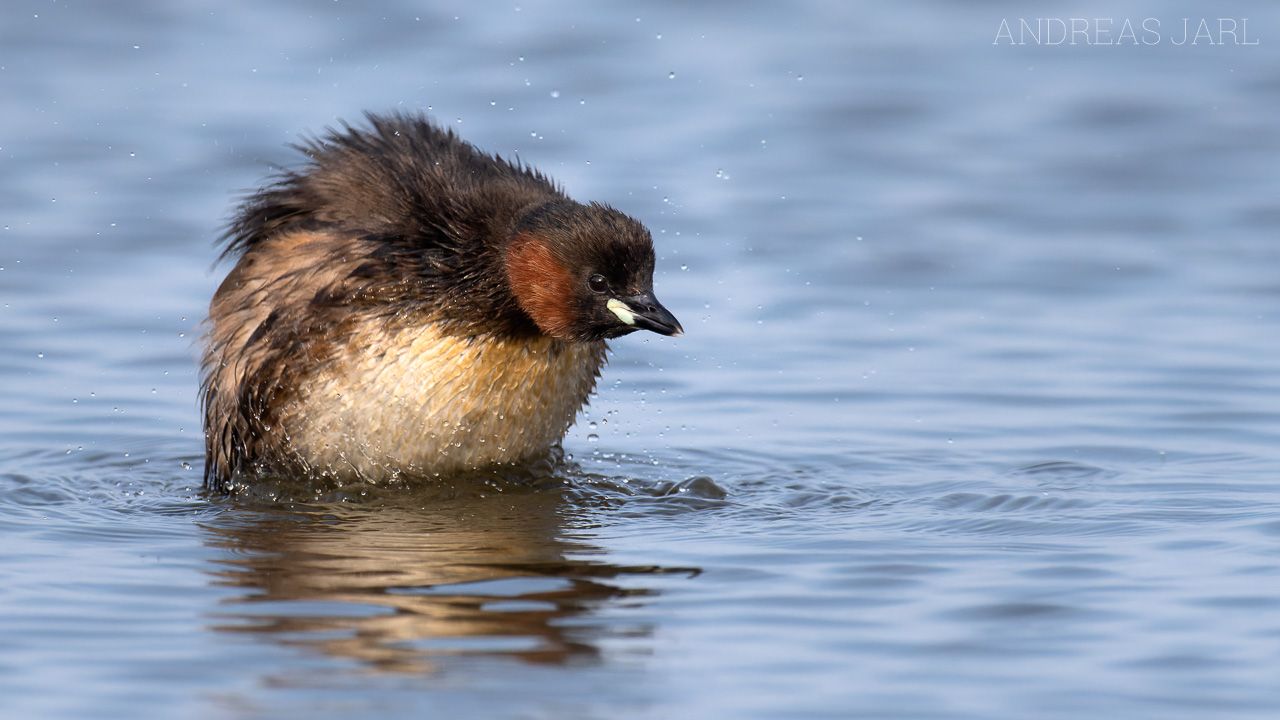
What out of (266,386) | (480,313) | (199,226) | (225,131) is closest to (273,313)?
(266,386)

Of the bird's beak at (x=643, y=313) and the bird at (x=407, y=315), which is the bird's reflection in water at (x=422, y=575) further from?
the bird's beak at (x=643, y=313)

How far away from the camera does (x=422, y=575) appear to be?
7.11 meters

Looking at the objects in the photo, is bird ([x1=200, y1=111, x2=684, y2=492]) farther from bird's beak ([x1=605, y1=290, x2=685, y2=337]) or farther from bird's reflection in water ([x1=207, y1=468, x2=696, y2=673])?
bird's reflection in water ([x1=207, y1=468, x2=696, y2=673])

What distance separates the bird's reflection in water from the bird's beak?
875 mm

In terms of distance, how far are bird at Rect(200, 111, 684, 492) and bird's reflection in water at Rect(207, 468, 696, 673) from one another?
0.33 meters

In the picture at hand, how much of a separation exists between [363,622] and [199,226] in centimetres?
834

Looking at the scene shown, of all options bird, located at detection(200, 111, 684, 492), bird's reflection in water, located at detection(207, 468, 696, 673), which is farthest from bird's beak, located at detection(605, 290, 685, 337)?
bird's reflection in water, located at detection(207, 468, 696, 673)

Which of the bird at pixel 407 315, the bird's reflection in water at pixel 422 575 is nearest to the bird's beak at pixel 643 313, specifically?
the bird at pixel 407 315

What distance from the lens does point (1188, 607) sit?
22.0ft

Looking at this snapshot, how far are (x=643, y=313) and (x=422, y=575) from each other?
181cm

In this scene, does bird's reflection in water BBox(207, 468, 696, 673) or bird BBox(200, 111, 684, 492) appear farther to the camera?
bird BBox(200, 111, 684, 492)

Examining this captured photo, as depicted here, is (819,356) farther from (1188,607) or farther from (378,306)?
(1188,607)

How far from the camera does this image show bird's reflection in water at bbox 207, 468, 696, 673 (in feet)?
20.5

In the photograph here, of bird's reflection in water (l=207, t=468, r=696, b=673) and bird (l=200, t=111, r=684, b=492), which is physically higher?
bird (l=200, t=111, r=684, b=492)
